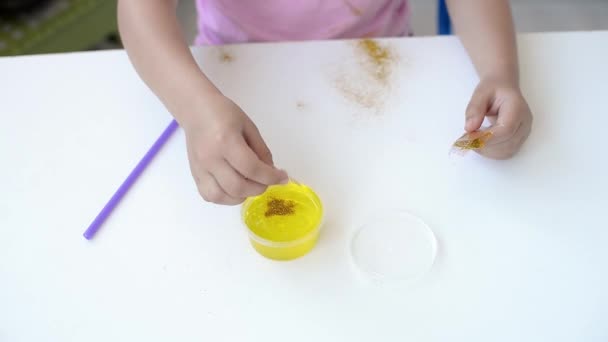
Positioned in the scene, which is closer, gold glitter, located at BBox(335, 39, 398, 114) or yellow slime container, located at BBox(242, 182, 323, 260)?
yellow slime container, located at BBox(242, 182, 323, 260)

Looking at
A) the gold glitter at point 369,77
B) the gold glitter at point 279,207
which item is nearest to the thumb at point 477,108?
the gold glitter at point 369,77

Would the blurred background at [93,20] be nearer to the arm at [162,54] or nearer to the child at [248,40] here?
the child at [248,40]

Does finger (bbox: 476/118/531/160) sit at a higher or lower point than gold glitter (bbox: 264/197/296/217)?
higher

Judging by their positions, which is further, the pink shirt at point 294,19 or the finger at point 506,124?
the pink shirt at point 294,19

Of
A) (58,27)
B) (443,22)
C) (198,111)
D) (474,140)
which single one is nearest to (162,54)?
(198,111)

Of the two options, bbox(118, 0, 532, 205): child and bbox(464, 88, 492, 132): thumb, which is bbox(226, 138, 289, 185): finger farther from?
bbox(464, 88, 492, 132): thumb

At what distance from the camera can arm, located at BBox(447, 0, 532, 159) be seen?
0.61m

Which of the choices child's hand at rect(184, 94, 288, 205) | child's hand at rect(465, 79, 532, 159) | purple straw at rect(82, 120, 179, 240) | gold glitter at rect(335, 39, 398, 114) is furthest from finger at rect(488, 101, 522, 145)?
purple straw at rect(82, 120, 179, 240)

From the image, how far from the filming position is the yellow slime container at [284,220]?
1.76ft

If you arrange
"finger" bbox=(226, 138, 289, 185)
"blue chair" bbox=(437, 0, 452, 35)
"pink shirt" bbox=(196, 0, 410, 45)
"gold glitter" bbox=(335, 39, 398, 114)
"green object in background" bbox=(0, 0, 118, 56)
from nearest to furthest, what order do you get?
"finger" bbox=(226, 138, 289, 185) < "gold glitter" bbox=(335, 39, 398, 114) < "pink shirt" bbox=(196, 0, 410, 45) < "blue chair" bbox=(437, 0, 452, 35) < "green object in background" bbox=(0, 0, 118, 56)

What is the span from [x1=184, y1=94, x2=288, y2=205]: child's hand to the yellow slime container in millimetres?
36

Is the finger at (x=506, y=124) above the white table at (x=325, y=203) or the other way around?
above

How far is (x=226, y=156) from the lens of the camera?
53 cm

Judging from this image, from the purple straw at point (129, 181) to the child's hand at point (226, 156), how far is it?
0.08 m
